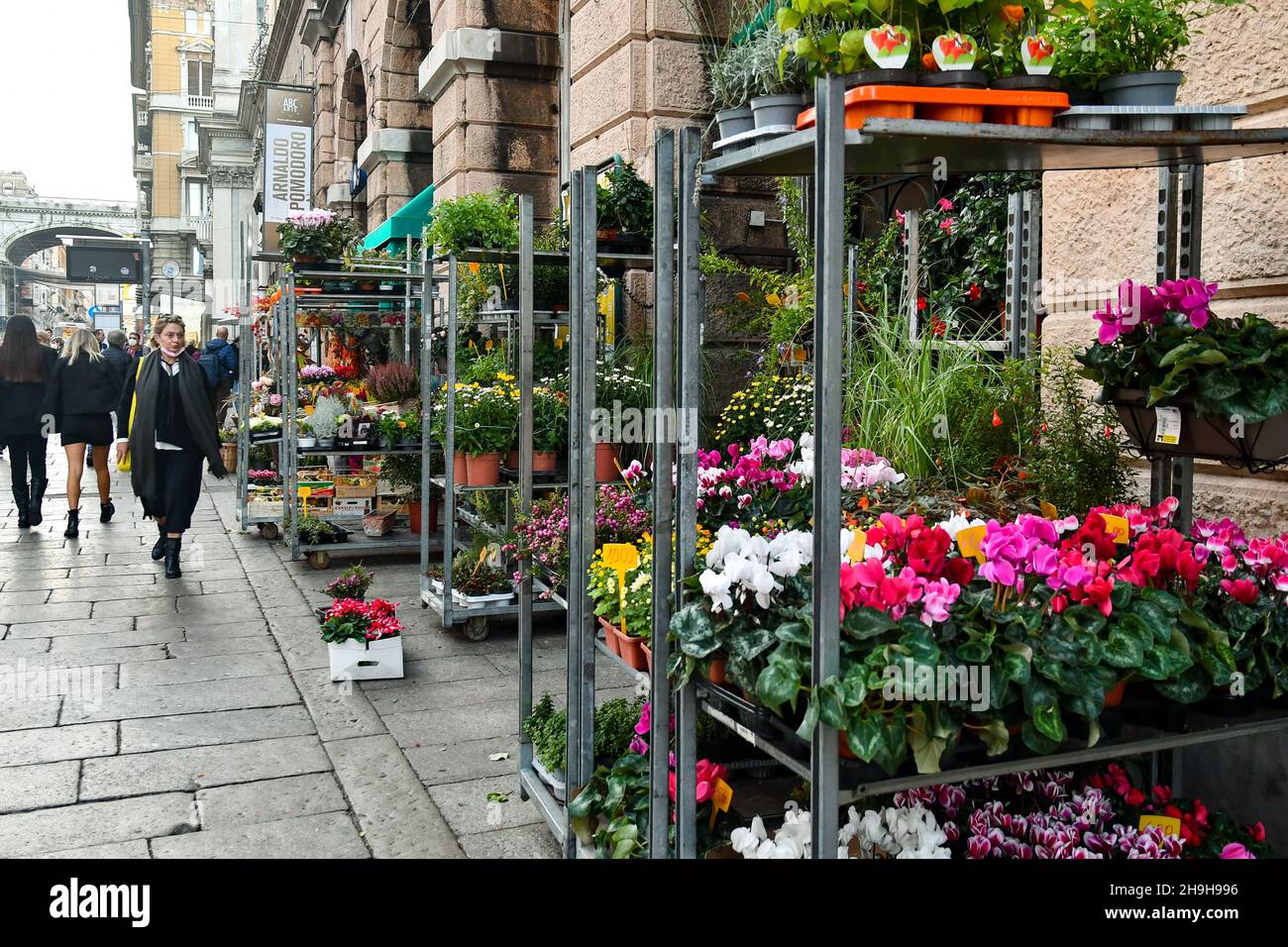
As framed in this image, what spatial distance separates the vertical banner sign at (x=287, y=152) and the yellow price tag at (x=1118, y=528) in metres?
15.2

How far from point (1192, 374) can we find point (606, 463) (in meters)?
4.04

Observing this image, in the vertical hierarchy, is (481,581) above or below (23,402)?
below

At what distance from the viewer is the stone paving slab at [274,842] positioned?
12.9 ft

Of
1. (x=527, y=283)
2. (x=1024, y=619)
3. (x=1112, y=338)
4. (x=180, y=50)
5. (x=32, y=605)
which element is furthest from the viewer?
(x=180, y=50)

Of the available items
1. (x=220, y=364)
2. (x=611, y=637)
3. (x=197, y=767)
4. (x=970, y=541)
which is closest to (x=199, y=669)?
(x=197, y=767)

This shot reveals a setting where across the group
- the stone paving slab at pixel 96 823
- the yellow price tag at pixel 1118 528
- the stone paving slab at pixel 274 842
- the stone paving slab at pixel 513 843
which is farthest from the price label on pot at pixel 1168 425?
the stone paving slab at pixel 96 823

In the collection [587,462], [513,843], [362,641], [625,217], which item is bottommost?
[513,843]

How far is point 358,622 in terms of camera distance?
238 inches

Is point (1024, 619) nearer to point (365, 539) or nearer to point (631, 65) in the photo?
point (631, 65)

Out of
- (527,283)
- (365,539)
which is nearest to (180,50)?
(365,539)

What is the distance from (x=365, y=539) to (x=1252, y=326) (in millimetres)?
8136

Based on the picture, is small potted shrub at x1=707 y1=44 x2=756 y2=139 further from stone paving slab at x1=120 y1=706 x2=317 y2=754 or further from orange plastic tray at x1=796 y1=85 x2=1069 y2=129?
stone paving slab at x1=120 y1=706 x2=317 y2=754

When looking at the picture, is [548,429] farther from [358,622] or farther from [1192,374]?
[1192,374]
